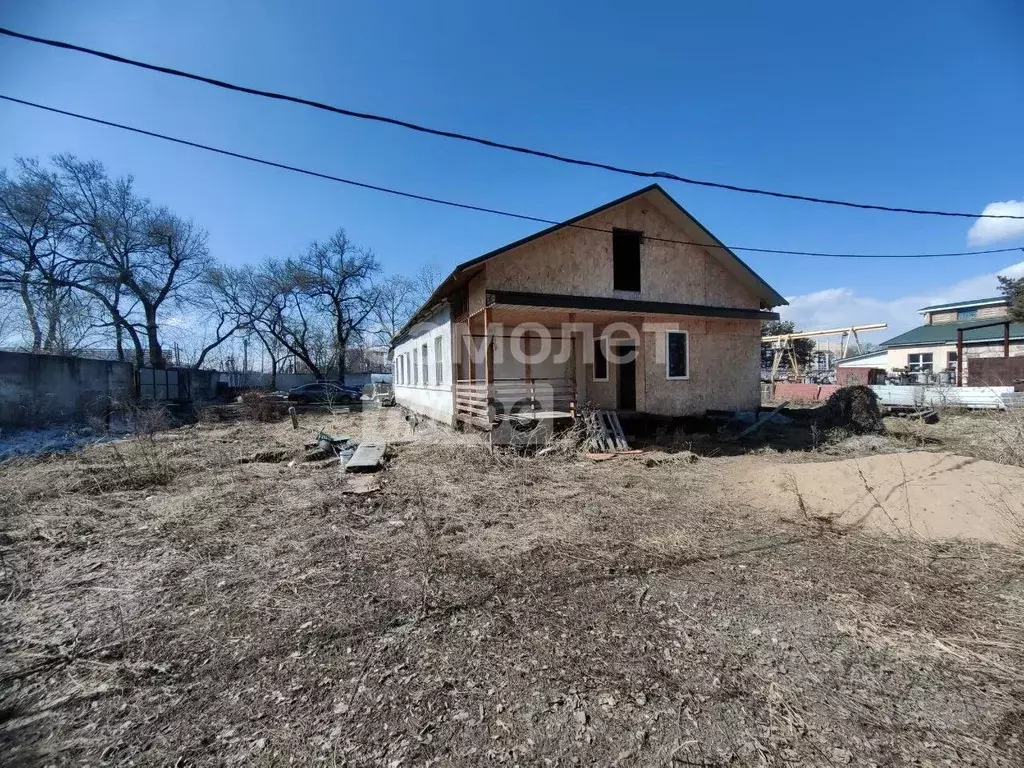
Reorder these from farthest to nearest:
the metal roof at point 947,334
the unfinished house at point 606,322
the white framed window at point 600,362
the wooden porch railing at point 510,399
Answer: the metal roof at point 947,334 < the white framed window at point 600,362 < the unfinished house at point 606,322 < the wooden porch railing at point 510,399

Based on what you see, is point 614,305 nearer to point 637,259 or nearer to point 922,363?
point 637,259

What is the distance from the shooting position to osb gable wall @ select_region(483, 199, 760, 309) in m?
10.4

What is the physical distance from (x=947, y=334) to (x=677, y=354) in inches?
1021

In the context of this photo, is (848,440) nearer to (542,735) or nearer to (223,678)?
(542,735)

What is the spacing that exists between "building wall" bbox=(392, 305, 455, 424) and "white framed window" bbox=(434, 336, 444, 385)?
37 millimetres

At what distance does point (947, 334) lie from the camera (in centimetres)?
2625

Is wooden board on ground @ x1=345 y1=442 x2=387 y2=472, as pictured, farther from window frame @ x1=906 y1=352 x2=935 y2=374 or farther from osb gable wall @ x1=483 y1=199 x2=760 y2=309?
window frame @ x1=906 y1=352 x2=935 y2=374

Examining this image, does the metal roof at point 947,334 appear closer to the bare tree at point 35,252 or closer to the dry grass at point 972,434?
the dry grass at point 972,434

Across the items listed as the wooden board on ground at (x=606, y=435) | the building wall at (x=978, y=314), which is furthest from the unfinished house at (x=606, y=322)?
the building wall at (x=978, y=314)

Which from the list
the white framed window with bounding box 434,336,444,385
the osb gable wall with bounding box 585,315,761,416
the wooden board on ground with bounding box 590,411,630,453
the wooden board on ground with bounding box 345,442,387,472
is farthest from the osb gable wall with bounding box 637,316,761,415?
the wooden board on ground with bounding box 345,442,387,472

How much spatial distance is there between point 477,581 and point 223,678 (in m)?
1.88

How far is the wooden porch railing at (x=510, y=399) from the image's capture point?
10.1 m

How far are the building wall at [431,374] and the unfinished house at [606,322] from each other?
→ 0.10 metres

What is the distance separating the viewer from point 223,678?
2.57 meters
